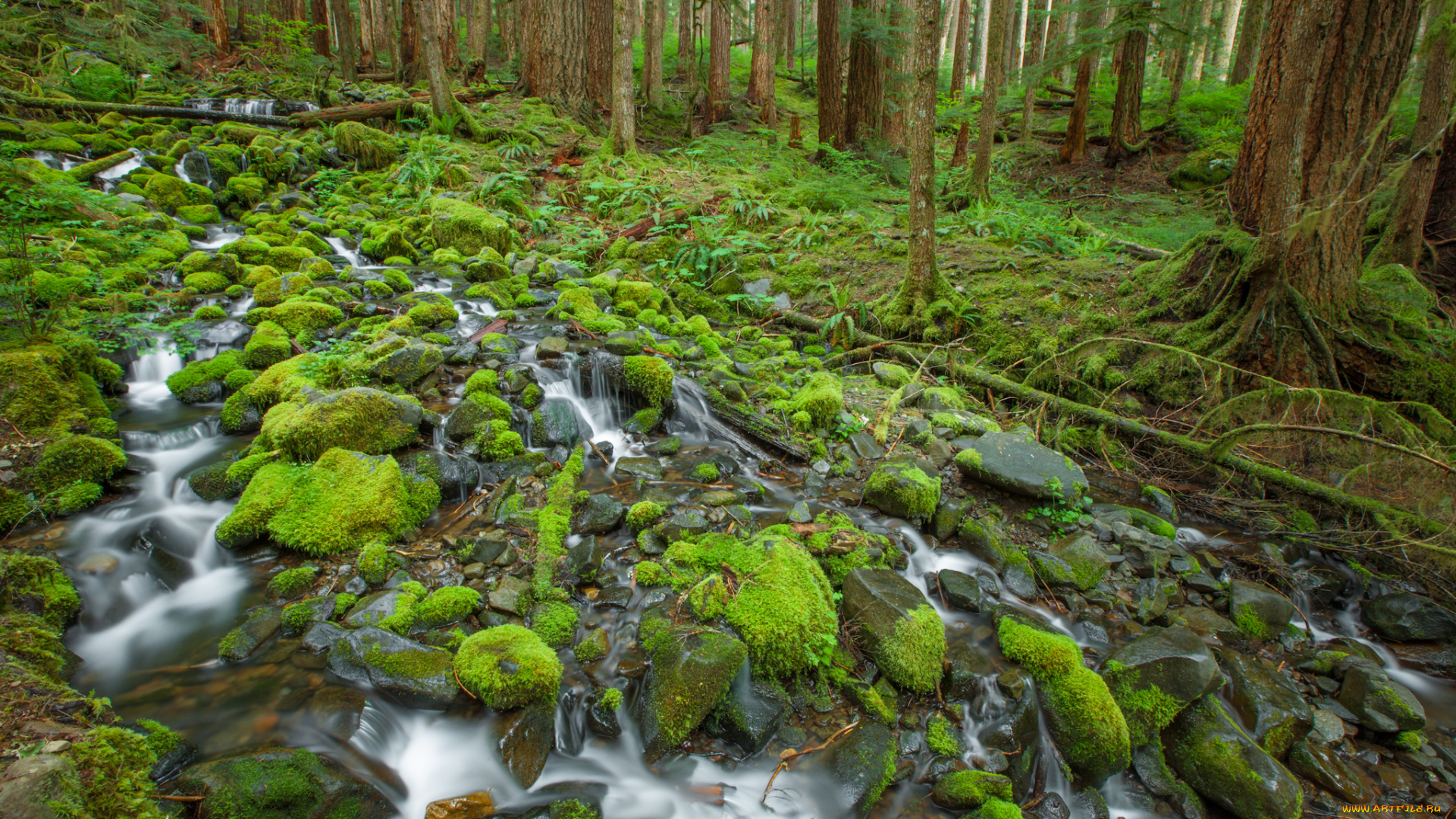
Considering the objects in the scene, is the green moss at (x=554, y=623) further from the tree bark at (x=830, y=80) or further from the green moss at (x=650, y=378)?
the tree bark at (x=830, y=80)

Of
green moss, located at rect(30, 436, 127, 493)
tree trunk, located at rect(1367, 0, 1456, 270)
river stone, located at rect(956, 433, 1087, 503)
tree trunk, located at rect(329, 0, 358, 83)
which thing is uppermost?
tree trunk, located at rect(329, 0, 358, 83)

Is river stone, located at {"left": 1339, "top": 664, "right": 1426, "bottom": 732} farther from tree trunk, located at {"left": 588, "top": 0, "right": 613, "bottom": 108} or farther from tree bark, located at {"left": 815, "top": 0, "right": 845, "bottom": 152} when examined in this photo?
tree trunk, located at {"left": 588, "top": 0, "right": 613, "bottom": 108}

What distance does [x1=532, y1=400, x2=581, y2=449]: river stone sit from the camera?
5414 mm

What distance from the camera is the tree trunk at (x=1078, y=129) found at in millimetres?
14406

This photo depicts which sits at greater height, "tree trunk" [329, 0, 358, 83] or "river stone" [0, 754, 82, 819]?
"tree trunk" [329, 0, 358, 83]

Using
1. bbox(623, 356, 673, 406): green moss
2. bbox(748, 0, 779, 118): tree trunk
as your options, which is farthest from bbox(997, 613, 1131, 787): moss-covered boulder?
bbox(748, 0, 779, 118): tree trunk

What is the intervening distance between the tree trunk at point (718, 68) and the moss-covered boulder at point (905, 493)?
47.0ft

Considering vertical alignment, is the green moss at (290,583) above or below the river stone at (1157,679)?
above

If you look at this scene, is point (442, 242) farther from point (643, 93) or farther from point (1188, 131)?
point (1188, 131)

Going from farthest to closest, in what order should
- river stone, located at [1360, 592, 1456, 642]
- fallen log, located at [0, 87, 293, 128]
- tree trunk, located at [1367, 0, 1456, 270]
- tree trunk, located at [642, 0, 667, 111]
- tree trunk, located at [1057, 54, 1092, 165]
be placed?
tree trunk, located at [642, 0, 667, 111] < tree trunk, located at [1057, 54, 1092, 165] < fallen log, located at [0, 87, 293, 128] < tree trunk, located at [1367, 0, 1456, 270] < river stone, located at [1360, 592, 1456, 642]

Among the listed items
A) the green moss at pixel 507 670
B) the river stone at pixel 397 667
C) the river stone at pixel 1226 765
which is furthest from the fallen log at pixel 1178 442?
the river stone at pixel 397 667

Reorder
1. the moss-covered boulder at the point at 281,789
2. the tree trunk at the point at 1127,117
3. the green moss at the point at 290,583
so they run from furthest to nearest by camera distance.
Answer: the tree trunk at the point at 1127,117 → the green moss at the point at 290,583 → the moss-covered boulder at the point at 281,789

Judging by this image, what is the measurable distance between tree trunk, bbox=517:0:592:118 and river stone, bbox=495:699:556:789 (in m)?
14.8

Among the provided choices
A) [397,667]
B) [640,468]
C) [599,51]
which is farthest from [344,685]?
[599,51]
